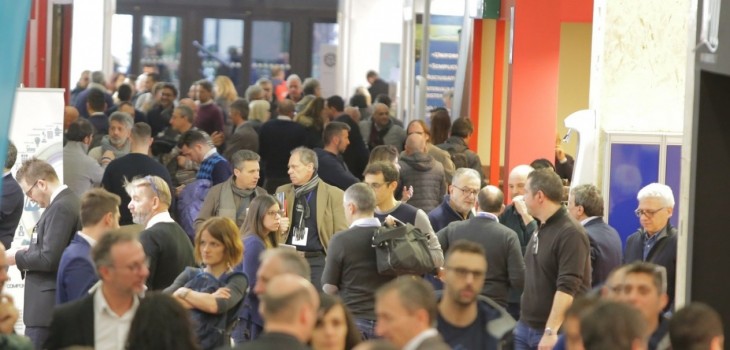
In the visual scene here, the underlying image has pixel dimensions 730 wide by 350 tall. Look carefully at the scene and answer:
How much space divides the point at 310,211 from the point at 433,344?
4.25 m

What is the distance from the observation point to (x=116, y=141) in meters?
11.6

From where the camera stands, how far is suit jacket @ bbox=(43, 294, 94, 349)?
5.26 metres

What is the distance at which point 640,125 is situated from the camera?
9188 millimetres

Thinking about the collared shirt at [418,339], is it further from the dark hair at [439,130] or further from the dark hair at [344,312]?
the dark hair at [439,130]

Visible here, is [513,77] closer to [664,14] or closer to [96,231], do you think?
[664,14]

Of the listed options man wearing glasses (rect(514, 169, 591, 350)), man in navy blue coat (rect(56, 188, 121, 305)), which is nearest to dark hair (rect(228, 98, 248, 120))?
man wearing glasses (rect(514, 169, 591, 350))

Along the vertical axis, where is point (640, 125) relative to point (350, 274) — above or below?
above

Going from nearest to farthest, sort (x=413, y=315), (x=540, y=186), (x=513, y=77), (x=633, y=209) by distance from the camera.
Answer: (x=413, y=315), (x=540, y=186), (x=633, y=209), (x=513, y=77)

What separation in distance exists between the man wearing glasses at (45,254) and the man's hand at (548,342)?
8.63 feet

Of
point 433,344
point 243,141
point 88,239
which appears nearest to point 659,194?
point 88,239

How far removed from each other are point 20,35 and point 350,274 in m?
2.71

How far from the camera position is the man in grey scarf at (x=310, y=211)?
8.77 metres

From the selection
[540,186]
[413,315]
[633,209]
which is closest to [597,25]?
[633,209]

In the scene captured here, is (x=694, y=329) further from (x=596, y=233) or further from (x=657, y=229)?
(x=657, y=229)
